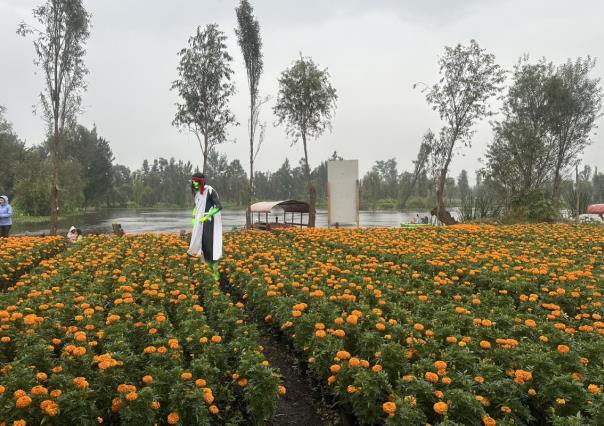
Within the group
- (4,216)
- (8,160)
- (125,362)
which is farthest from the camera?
(8,160)

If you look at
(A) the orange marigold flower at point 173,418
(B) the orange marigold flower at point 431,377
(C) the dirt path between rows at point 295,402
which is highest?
(B) the orange marigold flower at point 431,377

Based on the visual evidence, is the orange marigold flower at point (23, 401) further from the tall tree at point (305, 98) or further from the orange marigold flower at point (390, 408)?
the tall tree at point (305, 98)


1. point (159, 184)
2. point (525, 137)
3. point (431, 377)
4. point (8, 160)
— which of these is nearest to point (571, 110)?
point (525, 137)

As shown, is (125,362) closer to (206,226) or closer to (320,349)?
(320,349)

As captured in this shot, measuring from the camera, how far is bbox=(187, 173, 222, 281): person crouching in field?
7.88 m

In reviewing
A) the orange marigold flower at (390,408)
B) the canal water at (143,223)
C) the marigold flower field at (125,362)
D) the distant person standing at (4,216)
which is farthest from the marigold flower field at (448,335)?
the canal water at (143,223)

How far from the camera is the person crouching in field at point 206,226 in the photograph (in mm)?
7883

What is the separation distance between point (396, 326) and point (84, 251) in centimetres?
777

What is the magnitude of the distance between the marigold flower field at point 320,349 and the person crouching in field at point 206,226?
46 centimetres

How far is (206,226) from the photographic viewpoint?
26.0ft

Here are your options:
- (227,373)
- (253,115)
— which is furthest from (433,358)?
(253,115)

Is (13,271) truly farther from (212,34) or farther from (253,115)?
(212,34)

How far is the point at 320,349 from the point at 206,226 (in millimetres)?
4501

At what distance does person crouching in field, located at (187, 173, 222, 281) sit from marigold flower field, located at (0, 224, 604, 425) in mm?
464
